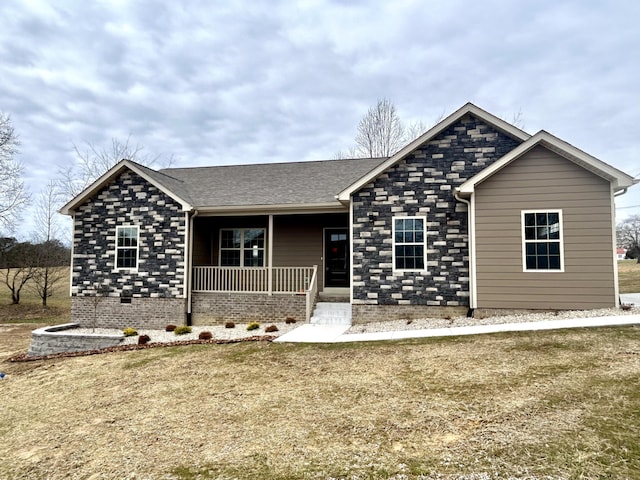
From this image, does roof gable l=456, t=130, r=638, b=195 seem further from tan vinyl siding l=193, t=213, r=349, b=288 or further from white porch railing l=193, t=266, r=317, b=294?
white porch railing l=193, t=266, r=317, b=294

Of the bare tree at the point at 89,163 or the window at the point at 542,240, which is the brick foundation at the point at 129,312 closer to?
the window at the point at 542,240

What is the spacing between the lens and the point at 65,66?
1697cm

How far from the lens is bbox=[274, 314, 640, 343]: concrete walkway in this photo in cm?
755

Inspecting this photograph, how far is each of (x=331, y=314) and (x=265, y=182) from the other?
5666mm

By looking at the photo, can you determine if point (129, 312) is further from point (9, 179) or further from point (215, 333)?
point (9, 179)

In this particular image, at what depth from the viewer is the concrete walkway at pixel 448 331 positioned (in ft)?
24.8

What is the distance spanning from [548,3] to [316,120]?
61.7 ft

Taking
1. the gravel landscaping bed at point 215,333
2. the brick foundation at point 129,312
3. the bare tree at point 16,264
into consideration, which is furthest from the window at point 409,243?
the bare tree at point 16,264

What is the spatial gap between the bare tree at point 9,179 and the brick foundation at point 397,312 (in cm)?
2162

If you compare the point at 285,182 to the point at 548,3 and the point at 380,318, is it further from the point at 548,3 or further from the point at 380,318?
the point at 548,3

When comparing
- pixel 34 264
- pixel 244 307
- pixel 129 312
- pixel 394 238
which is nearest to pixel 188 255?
pixel 244 307

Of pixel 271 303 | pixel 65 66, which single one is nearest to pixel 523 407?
pixel 271 303

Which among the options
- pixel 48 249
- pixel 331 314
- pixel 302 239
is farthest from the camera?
pixel 48 249

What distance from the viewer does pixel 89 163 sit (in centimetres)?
2742
